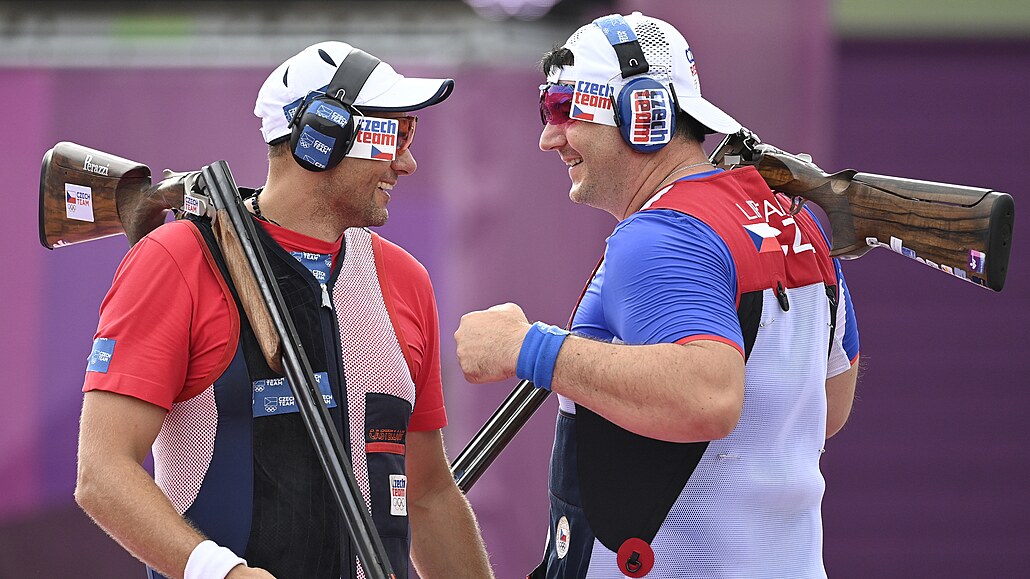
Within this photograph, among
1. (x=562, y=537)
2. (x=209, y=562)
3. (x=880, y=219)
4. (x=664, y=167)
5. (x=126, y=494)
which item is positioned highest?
(x=664, y=167)

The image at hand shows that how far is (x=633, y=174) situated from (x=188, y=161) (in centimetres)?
301

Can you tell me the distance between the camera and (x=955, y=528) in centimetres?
555

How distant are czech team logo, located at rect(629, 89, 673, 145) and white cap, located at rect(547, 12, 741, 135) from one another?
2.1 inches

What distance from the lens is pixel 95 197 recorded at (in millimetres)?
2664

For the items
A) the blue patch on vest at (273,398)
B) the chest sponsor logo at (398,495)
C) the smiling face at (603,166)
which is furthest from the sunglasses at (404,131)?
the chest sponsor logo at (398,495)

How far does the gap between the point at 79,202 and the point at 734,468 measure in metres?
1.66

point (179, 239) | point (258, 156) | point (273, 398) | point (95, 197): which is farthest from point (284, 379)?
point (258, 156)

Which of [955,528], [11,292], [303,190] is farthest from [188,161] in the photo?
[955,528]

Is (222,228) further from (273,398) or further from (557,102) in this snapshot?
(557,102)

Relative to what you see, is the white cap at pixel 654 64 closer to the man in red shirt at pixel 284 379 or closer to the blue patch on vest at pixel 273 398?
the man in red shirt at pixel 284 379

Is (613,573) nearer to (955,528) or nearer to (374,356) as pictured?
(374,356)

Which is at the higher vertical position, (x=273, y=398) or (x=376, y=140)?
(x=376, y=140)

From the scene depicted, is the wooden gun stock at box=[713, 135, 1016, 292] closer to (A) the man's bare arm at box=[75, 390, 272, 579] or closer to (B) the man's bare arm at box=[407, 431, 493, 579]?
(B) the man's bare arm at box=[407, 431, 493, 579]

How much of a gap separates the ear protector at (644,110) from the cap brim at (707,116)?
0.03 meters
